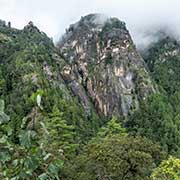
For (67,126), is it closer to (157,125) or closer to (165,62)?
(157,125)

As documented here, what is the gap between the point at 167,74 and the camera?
108 metres

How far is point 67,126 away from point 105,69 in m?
45.8

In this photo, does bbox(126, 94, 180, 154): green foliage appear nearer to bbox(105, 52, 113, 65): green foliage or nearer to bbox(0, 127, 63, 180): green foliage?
bbox(105, 52, 113, 65): green foliage

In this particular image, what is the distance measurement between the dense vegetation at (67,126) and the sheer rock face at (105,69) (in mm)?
3549

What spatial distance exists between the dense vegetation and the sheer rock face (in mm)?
3549

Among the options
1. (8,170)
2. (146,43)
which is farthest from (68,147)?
(146,43)

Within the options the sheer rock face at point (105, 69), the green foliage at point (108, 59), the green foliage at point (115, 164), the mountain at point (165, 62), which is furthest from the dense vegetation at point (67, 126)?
the green foliage at point (108, 59)

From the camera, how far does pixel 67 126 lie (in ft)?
159

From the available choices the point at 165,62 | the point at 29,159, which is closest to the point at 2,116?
the point at 29,159

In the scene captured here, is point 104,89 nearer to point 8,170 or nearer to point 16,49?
point 16,49

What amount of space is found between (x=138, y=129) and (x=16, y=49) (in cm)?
2759

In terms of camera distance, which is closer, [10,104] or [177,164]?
[177,164]

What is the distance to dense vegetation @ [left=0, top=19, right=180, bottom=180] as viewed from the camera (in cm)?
255

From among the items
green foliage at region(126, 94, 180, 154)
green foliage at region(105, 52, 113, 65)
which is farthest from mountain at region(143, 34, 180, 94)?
green foliage at region(126, 94, 180, 154)
